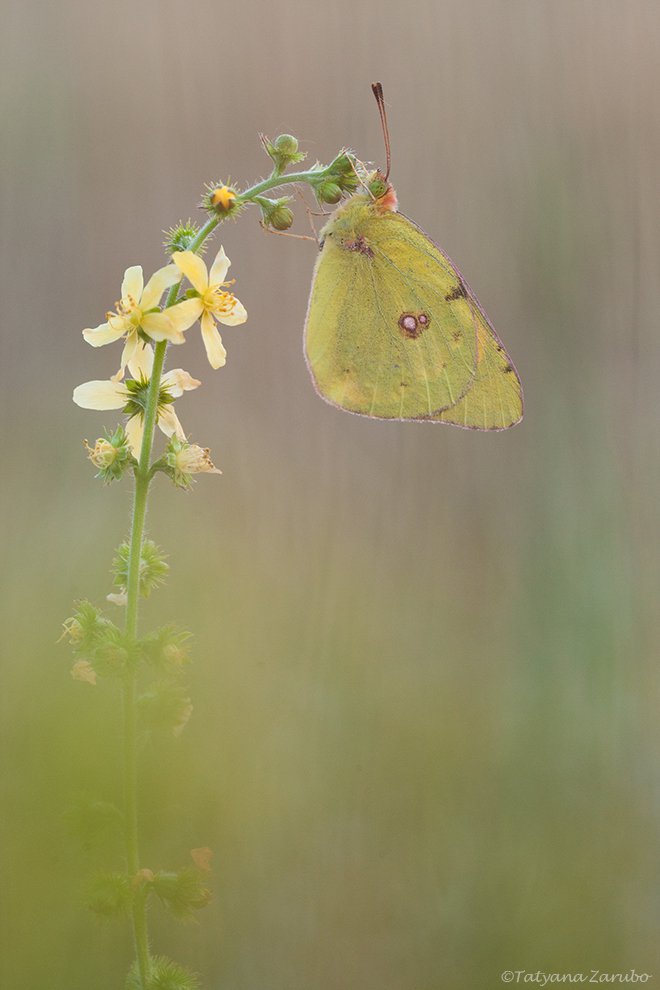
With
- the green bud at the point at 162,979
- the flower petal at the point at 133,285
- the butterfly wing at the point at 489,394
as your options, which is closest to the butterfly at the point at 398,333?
the butterfly wing at the point at 489,394

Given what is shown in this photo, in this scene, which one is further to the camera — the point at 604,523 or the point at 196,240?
the point at 604,523

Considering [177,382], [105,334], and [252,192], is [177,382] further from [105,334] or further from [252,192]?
[252,192]

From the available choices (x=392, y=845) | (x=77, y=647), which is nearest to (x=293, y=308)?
(x=392, y=845)

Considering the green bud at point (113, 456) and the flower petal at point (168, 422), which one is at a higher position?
the flower petal at point (168, 422)

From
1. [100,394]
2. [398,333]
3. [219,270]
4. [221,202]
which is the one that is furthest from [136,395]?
[398,333]

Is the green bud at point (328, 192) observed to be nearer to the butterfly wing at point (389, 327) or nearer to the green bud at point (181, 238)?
the green bud at point (181, 238)

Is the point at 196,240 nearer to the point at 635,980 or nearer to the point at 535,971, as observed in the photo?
the point at 535,971

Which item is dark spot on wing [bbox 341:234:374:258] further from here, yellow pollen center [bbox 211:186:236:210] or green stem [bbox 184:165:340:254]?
yellow pollen center [bbox 211:186:236:210]
